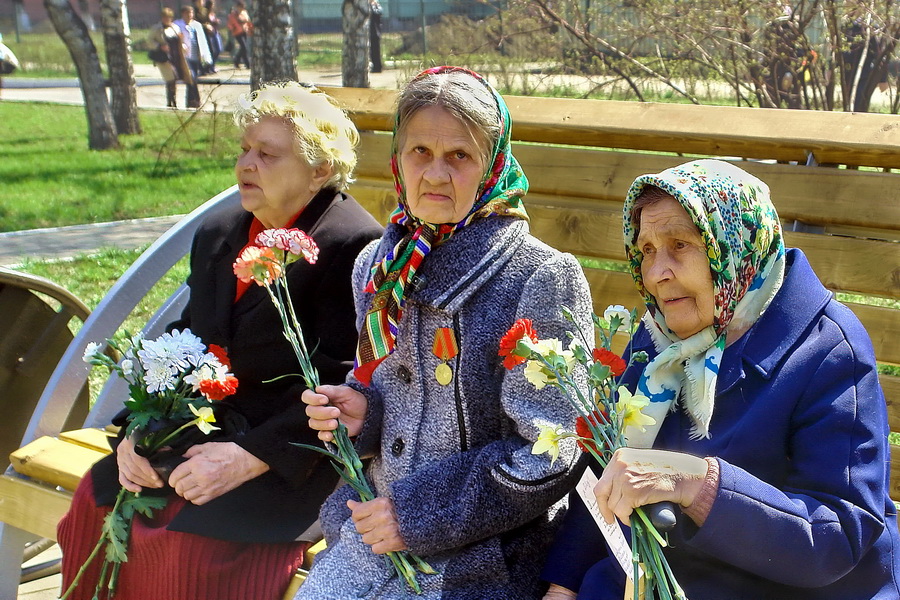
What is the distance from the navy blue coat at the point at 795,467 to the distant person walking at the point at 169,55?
1616cm

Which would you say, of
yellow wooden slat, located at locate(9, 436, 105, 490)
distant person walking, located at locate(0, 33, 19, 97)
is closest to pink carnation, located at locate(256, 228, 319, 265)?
yellow wooden slat, located at locate(9, 436, 105, 490)

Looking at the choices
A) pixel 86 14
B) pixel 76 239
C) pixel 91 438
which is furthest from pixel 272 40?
pixel 86 14

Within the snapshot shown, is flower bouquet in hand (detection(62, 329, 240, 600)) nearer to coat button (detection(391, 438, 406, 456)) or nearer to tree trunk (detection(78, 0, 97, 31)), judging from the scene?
coat button (detection(391, 438, 406, 456))

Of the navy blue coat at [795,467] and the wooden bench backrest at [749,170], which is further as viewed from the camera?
the wooden bench backrest at [749,170]

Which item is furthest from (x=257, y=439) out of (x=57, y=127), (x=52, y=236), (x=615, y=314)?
(x=57, y=127)

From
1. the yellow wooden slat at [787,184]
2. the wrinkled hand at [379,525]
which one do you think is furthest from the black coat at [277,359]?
the yellow wooden slat at [787,184]

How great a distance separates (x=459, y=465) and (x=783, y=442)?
0.72 meters

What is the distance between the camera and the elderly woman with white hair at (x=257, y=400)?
8.71 feet

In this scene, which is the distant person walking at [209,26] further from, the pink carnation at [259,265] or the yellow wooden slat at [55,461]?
the pink carnation at [259,265]

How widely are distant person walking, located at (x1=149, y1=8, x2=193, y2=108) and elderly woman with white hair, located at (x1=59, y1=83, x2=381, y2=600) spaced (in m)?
14.8

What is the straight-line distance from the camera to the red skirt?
2.63 meters

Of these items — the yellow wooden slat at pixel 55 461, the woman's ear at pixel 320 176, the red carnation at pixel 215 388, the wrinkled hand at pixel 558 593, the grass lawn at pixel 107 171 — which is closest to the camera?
the wrinkled hand at pixel 558 593

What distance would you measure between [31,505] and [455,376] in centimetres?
175

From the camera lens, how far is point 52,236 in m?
8.65
